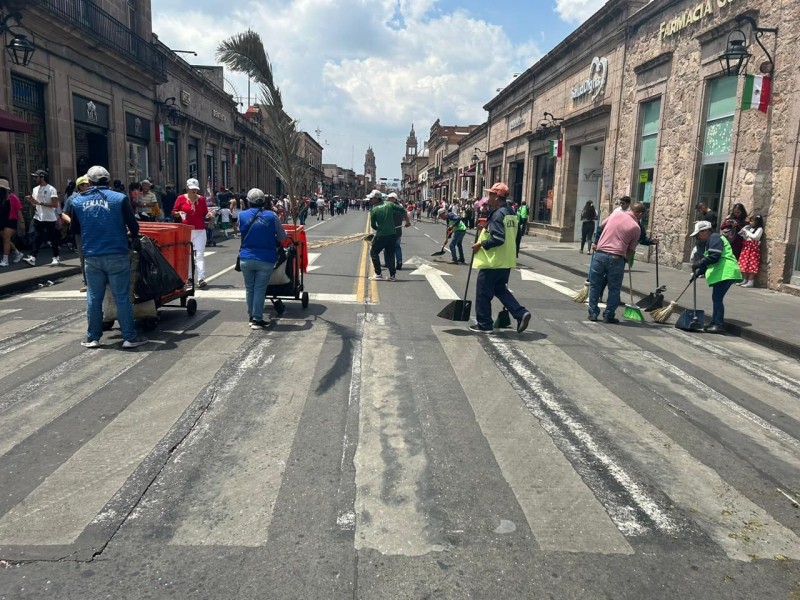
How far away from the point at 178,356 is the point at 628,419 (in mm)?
4380

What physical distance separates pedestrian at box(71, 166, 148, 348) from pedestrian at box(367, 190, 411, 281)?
563 centimetres

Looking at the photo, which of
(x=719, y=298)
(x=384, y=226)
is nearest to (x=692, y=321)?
(x=719, y=298)

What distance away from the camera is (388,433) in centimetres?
433

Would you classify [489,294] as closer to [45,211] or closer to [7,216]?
[7,216]

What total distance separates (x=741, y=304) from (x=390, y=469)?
9.21 meters

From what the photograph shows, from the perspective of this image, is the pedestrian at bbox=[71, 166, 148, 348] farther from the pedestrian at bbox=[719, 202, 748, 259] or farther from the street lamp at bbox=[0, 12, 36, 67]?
the pedestrian at bbox=[719, 202, 748, 259]

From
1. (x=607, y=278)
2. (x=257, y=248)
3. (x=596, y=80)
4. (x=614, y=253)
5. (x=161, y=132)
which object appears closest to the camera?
(x=257, y=248)

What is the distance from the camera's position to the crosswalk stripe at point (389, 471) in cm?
302

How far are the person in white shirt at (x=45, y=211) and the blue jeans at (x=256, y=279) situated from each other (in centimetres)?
699

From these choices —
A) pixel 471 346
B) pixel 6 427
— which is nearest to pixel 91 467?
pixel 6 427

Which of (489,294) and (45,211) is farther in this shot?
(45,211)

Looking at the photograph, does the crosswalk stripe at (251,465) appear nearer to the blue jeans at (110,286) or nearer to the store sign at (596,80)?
the blue jeans at (110,286)

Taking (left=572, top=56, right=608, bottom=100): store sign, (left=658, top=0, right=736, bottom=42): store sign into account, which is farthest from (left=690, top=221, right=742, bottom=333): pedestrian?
(left=572, top=56, right=608, bottom=100): store sign

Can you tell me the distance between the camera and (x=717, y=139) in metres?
14.9
